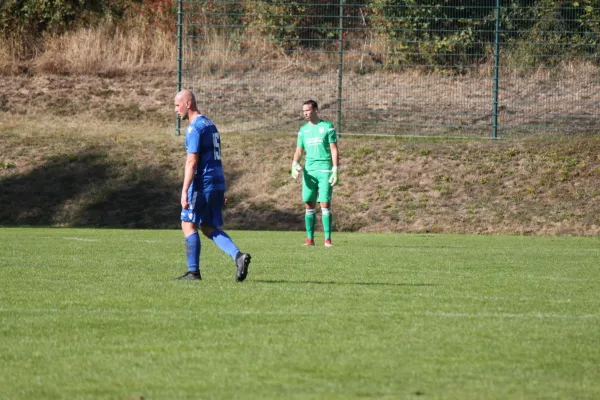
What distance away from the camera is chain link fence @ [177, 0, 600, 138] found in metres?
28.5

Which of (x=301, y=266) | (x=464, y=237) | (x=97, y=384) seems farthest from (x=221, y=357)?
(x=464, y=237)

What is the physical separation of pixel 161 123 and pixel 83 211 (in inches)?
272

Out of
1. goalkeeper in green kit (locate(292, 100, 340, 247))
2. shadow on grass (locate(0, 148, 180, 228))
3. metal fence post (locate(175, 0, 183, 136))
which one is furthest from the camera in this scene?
metal fence post (locate(175, 0, 183, 136))

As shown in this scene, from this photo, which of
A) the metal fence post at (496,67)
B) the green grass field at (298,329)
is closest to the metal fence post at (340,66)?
the metal fence post at (496,67)

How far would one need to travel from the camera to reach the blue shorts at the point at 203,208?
33.7 ft

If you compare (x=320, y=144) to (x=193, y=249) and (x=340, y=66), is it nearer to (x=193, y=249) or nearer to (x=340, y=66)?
(x=193, y=249)

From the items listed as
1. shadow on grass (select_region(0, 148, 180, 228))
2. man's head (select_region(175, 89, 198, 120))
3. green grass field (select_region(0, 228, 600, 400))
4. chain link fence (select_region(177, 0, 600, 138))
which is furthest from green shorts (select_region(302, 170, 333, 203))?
chain link fence (select_region(177, 0, 600, 138))

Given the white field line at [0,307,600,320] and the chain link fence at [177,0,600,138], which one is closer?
the white field line at [0,307,600,320]

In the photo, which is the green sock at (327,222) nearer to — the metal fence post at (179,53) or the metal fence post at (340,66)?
the metal fence post at (340,66)

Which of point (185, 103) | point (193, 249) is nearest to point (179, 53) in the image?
point (185, 103)

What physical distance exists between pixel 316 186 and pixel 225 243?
6.99 m

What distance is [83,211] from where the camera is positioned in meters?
23.6

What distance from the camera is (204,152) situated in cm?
1038

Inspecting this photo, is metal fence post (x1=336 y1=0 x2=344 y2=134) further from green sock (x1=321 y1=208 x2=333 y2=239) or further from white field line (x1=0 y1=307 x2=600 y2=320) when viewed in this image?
white field line (x1=0 y1=307 x2=600 y2=320)
